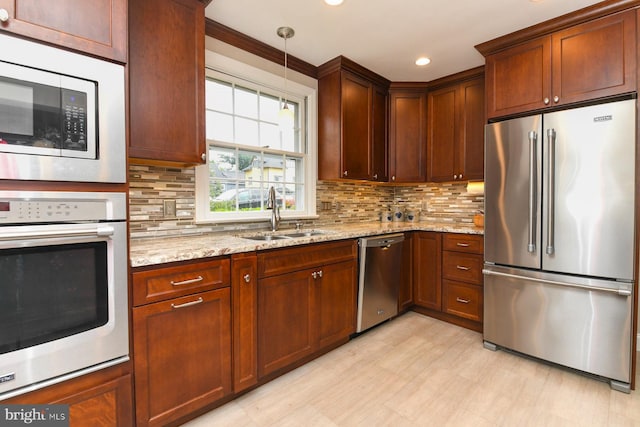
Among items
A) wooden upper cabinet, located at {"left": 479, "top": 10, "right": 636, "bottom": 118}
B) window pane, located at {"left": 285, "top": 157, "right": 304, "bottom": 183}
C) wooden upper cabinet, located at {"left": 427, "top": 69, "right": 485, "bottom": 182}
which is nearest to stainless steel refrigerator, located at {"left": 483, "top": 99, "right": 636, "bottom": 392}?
wooden upper cabinet, located at {"left": 479, "top": 10, "right": 636, "bottom": 118}

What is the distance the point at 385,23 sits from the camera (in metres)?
2.28

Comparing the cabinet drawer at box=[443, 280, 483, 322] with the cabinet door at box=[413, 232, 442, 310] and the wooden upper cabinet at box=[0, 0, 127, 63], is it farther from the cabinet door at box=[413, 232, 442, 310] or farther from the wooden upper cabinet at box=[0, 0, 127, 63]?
the wooden upper cabinet at box=[0, 0, 127, 63]

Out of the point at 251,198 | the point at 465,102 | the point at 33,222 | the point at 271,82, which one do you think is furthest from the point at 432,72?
the point at 33,222

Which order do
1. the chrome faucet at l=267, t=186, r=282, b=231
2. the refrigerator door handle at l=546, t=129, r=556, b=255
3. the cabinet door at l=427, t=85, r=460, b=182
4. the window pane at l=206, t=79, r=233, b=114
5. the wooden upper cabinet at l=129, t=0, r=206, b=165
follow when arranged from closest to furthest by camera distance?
the wooden upper cabinet at l=129, t=0, r=206, b=165
the refrigerator door handle at l=546, t=129, r=556, b=255
the window pane at l=206, t=79, r=233, b=114
the chrome faucet at l=267, t=186, r=282, b=231
the cabinet door at l=427, t=85, r=460, b=182

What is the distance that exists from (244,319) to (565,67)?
2807 millimetres

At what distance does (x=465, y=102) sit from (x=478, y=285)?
188 centimetres

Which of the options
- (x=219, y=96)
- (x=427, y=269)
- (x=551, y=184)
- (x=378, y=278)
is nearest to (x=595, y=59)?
(x=551, y=184)

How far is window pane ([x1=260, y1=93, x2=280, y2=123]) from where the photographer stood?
2760 millimetres

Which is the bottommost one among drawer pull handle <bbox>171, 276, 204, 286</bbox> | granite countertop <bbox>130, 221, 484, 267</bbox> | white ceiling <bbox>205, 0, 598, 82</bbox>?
drawer pull handle <bbox>171, 276, 204, 286</bbox>

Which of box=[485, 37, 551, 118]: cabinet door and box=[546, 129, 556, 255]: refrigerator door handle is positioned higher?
box=[485, 37, 551, 118]: cabinet door

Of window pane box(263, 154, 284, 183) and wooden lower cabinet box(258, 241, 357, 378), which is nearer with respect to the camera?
wooden lower cabinet box(258, 241, 357, 378)

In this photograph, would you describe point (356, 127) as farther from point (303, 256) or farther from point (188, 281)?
point (188, 281)

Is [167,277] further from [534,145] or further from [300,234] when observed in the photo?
[534,145]

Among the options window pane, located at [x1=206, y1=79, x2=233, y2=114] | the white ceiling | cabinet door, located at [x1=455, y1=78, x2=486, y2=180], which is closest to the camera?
the white ceiling
